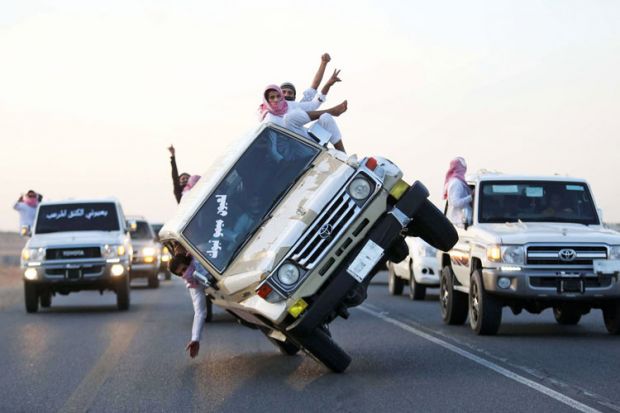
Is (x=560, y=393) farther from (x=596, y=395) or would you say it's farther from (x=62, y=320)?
(x=62, y=320)

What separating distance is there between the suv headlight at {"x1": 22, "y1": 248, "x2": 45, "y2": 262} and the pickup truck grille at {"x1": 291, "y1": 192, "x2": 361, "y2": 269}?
13.9 meters

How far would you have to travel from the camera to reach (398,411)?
380 inches

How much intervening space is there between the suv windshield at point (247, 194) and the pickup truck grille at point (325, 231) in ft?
2.64

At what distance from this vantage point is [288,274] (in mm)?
11188

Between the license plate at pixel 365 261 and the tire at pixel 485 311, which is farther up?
the license plate at pixel 365 261

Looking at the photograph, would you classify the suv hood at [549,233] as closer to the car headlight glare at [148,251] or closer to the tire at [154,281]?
the car headlight glare at [148,251]

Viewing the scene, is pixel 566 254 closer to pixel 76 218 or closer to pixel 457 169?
pixel 457 169

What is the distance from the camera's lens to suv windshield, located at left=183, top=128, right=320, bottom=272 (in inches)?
476


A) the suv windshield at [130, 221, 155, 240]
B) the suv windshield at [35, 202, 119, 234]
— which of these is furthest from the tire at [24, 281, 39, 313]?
the suv windshield at [130, 221, 155, 240]

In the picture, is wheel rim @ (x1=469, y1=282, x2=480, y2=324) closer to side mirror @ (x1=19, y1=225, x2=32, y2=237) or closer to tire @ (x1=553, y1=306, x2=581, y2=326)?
tire @ (x1=553, y1=306, x2=581, y2=326)

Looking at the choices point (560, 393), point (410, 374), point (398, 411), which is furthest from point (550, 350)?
point (398, 411)

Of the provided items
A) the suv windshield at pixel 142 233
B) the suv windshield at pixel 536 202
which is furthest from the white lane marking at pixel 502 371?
the suv windshield at pixel 142 233

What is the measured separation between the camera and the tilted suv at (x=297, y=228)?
36.8 ft

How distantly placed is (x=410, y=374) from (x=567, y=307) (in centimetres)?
460
